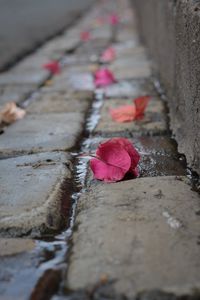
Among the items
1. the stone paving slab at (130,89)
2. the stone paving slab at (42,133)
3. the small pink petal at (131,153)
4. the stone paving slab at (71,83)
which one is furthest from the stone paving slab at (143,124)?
the stone paving slab at (71,83)

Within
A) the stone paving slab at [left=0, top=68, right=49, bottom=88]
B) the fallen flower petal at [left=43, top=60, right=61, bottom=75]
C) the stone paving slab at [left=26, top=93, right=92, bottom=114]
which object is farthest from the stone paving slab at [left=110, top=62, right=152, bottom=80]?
the stone paving slab at [left=26, top=93, right=92, bottom=114]

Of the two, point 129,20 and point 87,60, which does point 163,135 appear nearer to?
point 87,60

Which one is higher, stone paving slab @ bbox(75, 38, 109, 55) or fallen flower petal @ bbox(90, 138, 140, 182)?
fallen flower petal @ bbox(90, 138, 140, 182)

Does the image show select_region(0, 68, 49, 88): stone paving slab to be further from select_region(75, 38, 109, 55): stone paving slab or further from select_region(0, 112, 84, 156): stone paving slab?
select_region(75, 38, 109, 55): stone paving slab

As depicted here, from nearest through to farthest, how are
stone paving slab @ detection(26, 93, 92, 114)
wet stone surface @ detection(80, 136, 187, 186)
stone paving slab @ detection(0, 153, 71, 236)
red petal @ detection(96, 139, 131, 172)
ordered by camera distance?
stone paving slab @ detection(0, 153, 71, 236) → red petal @ detection(96, 139, 131, 172) → wet stone surface @ detection(80, 136, 187, 186) → stone paving slab @ detection(26, 93, 92, 114)

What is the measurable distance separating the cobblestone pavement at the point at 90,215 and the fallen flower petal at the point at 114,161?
0.04 meters

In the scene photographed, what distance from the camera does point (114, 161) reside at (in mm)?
1786

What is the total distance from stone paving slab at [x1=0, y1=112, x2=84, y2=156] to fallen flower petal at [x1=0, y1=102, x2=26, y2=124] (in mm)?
50

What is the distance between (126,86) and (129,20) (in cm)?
574

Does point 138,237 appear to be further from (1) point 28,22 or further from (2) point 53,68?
(1) point 28,22

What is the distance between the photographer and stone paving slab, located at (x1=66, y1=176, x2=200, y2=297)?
1.20 m

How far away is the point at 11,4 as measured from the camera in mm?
8875

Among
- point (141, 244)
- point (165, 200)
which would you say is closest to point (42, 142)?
point (165, 200)

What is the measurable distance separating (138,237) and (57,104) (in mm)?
1855
